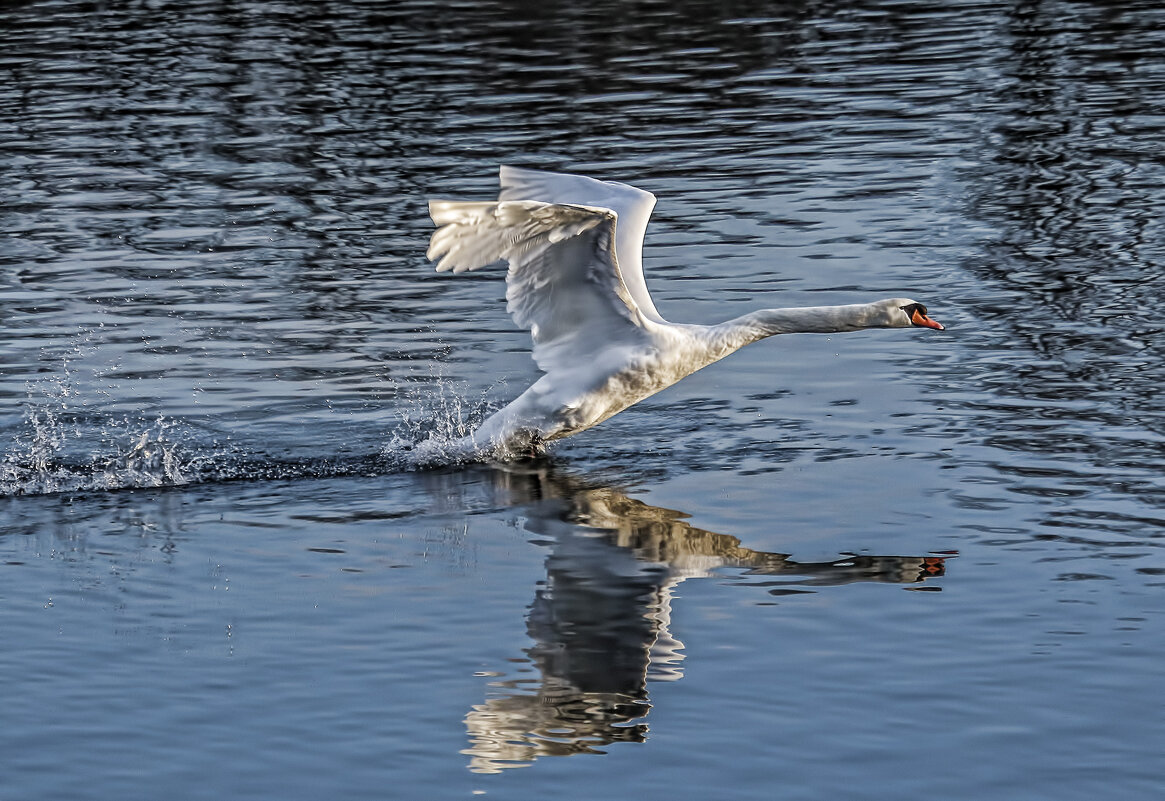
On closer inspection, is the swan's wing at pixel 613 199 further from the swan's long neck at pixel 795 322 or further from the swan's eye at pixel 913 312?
the swan's eye at pixel 913 312

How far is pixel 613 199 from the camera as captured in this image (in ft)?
45.7

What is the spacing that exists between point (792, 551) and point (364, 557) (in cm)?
242

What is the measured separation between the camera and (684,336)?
13.0 m

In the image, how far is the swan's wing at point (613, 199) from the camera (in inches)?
532

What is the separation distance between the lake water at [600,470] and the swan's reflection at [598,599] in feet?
0.11

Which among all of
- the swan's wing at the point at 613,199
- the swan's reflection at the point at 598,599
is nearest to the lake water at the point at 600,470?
the swan's reflection at the point at 598,599

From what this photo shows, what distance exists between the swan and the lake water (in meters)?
0.39

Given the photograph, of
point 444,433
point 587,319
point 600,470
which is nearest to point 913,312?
point 587,319

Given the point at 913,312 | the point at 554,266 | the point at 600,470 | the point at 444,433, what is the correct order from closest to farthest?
the point at 554,266 < the point at 913,312 < the point at 600,470 < the point at 444,433

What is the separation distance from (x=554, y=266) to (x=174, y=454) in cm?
288

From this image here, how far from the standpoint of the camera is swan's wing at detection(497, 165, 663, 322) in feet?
44.4

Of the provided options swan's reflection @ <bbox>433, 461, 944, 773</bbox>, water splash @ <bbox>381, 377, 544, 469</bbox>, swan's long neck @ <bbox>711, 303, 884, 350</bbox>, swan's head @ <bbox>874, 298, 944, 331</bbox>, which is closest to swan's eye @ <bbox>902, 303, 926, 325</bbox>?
swan's head @ <bbox>874, 298, 944, 331</bbox>

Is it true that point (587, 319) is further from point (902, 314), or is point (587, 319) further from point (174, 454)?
point (174, 454)

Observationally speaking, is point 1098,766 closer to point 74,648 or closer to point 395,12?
point 74,648
